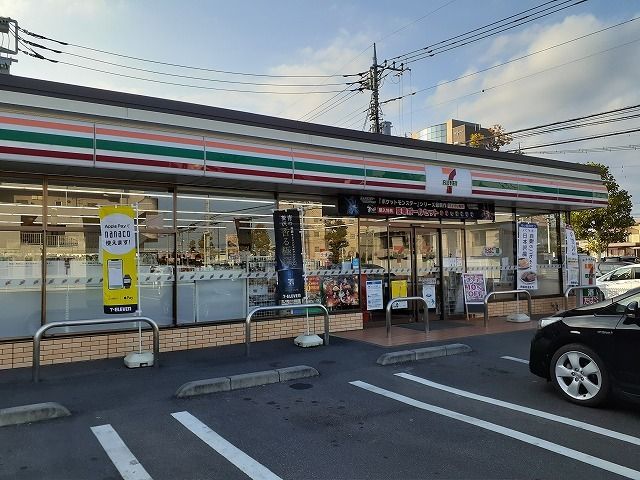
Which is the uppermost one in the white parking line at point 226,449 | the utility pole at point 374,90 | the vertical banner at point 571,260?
the utility pole at point 374,90

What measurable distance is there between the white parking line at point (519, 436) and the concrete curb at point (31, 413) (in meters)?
3.58

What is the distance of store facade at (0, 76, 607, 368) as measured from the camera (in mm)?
7445

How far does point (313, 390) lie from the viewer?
6320 mm

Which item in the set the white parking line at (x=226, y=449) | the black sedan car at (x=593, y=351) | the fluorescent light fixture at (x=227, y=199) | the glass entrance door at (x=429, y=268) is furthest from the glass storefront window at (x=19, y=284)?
the glass entrance door at (x=429, y=268)

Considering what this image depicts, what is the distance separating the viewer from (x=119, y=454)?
4312 millimetres

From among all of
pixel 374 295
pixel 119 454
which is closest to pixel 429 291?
pixel 374 295

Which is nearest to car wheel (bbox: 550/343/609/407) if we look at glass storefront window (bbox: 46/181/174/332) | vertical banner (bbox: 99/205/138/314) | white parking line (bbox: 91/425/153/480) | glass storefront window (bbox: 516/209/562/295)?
white parking line (bbox: 91/425/153/480)

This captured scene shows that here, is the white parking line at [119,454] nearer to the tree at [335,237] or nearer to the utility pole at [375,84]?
the tree at [335,237]

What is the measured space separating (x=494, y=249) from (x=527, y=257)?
2.81ft

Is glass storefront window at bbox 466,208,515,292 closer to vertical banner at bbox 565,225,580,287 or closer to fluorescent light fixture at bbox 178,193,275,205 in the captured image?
vertical banner at bbox 565,225,580,287

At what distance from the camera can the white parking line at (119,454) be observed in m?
3.93

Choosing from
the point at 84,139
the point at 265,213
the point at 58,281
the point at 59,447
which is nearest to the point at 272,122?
the point at 265,213

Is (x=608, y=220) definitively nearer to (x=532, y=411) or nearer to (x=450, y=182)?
(x=450, y=182)

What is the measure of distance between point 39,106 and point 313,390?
5464mm
